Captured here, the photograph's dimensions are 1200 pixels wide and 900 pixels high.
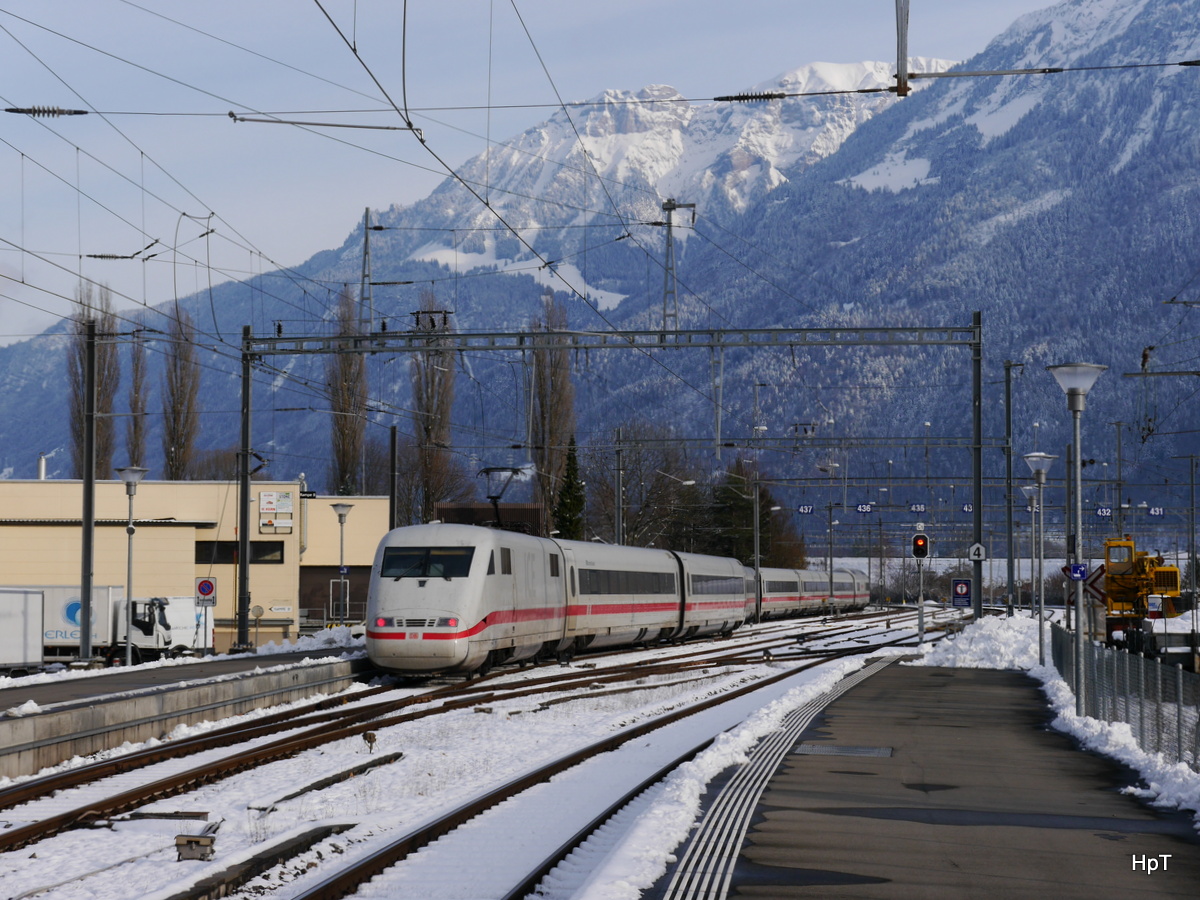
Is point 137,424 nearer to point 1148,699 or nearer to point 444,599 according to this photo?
point 444,599

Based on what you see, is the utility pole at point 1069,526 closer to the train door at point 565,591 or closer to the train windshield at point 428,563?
the train windshield at point 428,563

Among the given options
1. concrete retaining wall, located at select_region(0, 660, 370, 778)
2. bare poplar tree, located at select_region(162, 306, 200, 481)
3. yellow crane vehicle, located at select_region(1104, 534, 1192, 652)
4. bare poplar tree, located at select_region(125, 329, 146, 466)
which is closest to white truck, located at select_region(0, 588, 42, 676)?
concrete retaining wall, located at select_region(0, 660, 370, 778)

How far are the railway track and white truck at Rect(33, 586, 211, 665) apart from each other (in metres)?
16.3

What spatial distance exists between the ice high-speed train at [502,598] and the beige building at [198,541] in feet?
66.2

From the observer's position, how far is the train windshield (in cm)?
2645

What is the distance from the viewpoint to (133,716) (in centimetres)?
1731

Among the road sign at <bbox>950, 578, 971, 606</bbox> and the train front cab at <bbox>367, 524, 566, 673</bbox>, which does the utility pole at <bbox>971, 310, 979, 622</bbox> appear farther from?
the train front cab at <bbox>367, 524, 566, 673</bbox>

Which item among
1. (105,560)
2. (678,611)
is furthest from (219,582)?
(678,611)

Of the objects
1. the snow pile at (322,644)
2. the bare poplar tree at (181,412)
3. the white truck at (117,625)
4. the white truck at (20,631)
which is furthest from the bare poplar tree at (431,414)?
the white truck at (20,631)

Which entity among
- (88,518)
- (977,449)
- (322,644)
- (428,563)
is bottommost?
(322,644)

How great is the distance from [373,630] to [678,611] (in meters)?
21.4

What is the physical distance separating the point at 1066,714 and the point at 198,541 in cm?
5173

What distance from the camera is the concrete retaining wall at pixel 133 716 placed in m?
14.7

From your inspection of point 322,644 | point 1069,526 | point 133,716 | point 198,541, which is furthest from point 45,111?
point 198,541
